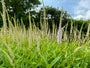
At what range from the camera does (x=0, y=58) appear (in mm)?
1626

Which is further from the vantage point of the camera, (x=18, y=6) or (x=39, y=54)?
(x=18, y=6)

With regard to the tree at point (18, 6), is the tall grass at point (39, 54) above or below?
below

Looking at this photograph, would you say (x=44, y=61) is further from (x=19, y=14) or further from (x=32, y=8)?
(x=32, y=8)

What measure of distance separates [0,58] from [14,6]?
461 inches

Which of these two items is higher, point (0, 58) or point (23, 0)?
point (23, 0)

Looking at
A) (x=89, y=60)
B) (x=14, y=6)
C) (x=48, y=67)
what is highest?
(x=14, y=6)

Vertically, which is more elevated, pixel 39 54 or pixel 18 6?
pixel 18 6

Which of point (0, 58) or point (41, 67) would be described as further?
point (0, 58)

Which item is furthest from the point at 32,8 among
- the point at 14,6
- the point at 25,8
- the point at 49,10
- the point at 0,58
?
the point at 0,58

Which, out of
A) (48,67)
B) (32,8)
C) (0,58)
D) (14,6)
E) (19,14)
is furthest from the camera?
(32,8)

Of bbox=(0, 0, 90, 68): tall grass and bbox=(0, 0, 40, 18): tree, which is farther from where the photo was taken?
bbox=(0, 0, 40, 18): tree

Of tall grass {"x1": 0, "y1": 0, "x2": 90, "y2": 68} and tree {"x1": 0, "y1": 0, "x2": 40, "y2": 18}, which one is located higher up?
tree {"x1": 0, "y1": 0, "x2": 40, "y2": 18}

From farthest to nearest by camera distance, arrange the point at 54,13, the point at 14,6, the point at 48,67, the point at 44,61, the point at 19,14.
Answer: the point at 14,6 < the point at 19,14 < the point at 54,13 < the point at 44,61 < the point at 48,67

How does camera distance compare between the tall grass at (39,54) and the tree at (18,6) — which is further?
the tree at (18,6)
